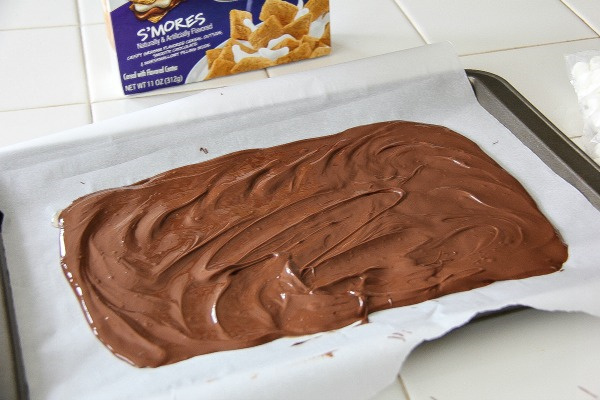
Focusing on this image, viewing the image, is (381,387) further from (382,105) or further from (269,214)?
(382,105)

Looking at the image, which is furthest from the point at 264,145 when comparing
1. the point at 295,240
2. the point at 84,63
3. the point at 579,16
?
the point at 579,16

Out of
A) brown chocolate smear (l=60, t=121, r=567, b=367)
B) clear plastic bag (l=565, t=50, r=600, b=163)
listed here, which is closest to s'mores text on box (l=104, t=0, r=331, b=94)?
brown chocolate smear (l=60, t=121, r=567, b=367)

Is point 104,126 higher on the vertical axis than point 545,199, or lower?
higher

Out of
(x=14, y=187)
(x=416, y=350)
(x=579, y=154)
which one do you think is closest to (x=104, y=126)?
(x=14, y=187)

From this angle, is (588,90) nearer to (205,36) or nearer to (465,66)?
(465,66)

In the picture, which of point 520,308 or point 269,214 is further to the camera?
point 269,214

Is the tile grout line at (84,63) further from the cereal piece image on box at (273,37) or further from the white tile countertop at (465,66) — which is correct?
the cereal piece image on box at (273,37)

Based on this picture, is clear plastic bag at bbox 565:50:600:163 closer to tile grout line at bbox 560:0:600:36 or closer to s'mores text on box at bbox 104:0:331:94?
tile grout line at bbox 560:0:600:36
